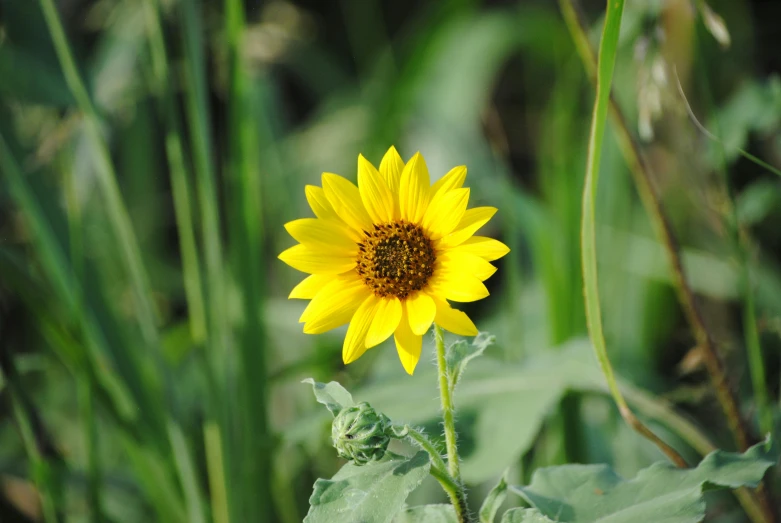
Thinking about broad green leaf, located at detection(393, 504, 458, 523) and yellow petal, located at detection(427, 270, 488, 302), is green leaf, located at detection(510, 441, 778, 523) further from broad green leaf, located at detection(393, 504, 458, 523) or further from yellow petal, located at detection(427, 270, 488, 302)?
yellow petal, located at detection(427, 270, 488, 302)

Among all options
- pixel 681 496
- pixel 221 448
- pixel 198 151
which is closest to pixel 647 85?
pixel 681 496

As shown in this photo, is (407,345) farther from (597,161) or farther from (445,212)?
(597,161)

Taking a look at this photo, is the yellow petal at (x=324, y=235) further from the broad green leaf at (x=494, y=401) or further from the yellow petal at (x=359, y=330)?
the broad green leaf at (x=494, y=401)

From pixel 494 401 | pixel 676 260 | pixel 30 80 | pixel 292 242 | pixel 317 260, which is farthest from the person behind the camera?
pixel 292 242

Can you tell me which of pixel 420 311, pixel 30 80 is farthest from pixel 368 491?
pixel 30 80

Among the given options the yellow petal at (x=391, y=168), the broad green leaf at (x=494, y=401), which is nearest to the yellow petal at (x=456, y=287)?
the yellow petal at (x=391, y=168)

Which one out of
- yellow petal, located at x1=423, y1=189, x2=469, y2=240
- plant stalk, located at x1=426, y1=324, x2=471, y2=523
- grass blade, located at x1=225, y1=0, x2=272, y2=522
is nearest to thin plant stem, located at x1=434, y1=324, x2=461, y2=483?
plant stalk, located at x1=426, y1=324, x2=471, y2=523

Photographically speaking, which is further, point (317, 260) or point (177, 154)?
point (177, 154)

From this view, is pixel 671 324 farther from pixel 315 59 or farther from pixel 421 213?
pixel 315 59
